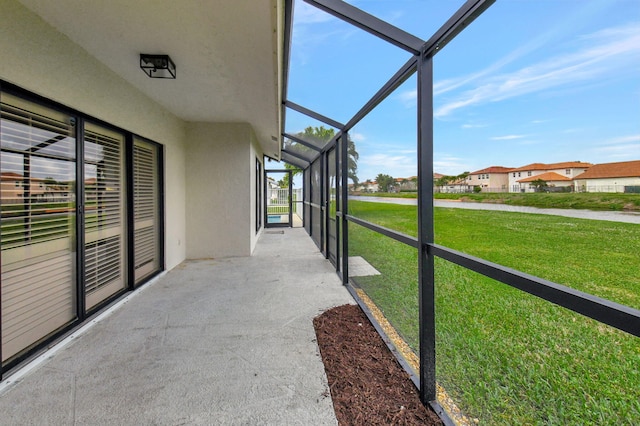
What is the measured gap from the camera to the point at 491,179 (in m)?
1.34

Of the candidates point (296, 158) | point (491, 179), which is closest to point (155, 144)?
point (491, 179)

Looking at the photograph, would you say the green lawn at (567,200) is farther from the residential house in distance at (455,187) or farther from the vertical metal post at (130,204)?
the vertical metal post at (130,204)

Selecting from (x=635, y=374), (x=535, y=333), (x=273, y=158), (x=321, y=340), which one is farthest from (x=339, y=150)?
(x=273, y=158)

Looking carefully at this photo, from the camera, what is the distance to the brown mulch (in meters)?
1.61

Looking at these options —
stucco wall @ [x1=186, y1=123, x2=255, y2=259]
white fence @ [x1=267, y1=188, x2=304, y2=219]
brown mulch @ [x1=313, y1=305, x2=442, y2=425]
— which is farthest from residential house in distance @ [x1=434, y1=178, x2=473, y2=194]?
white fence @ [x1=267, y1=188, x2=304, y2=219]

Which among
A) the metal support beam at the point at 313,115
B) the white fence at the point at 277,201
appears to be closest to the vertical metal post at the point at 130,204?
the metal support beam at the point at 313,115

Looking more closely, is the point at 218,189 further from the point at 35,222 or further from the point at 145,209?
the point at 35,222

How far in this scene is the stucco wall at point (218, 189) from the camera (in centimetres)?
535

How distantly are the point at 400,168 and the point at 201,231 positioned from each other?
430 centimetres

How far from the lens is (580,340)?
93 cm

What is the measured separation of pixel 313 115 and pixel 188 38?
201cm

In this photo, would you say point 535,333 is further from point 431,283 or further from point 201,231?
point 201,231

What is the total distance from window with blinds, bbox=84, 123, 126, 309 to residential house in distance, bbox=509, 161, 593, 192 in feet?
11.1

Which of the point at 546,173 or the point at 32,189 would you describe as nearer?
the point at 546,173
